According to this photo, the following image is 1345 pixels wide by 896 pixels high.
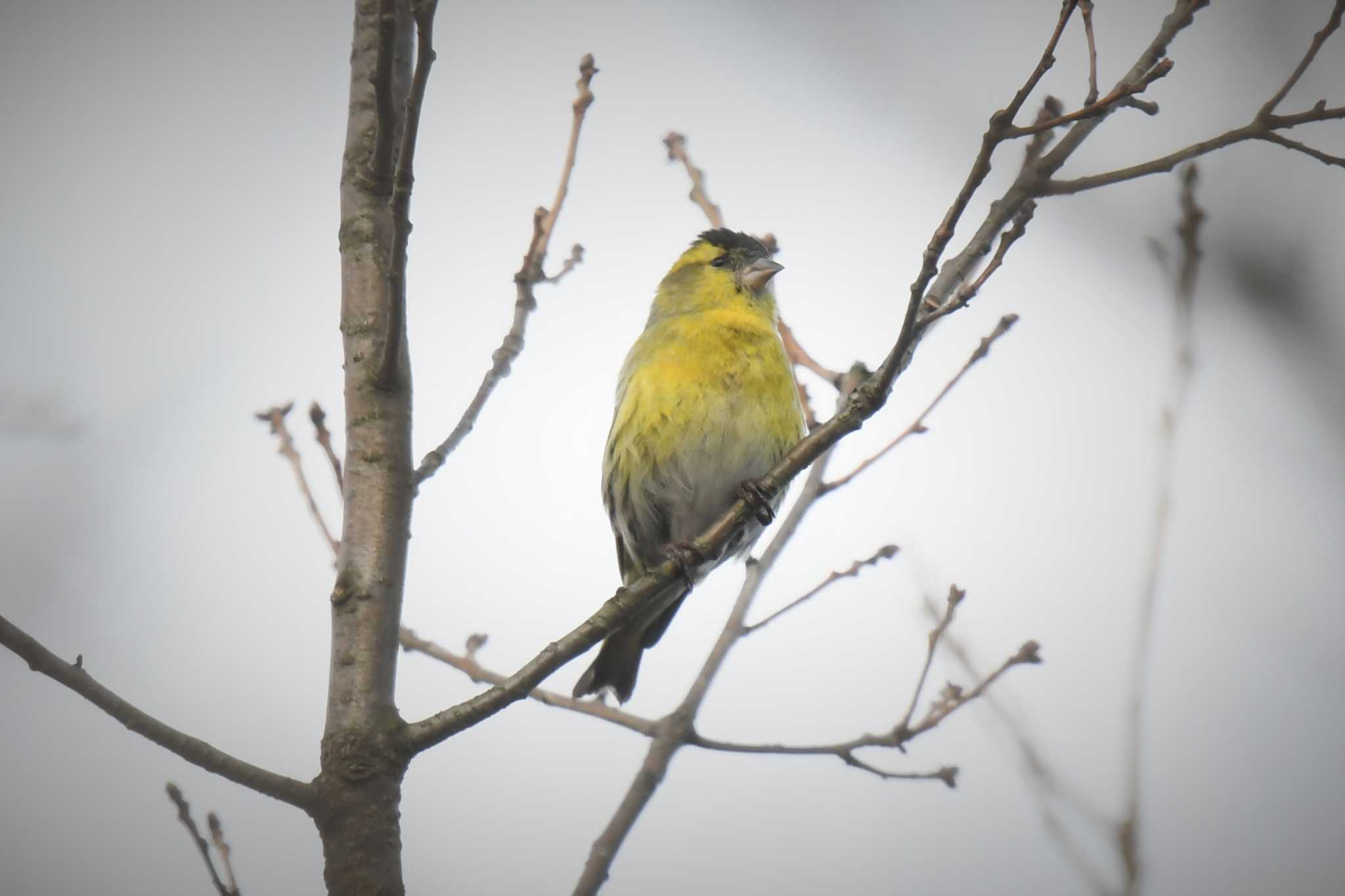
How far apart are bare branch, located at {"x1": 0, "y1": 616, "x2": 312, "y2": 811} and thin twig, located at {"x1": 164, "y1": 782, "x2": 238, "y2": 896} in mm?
183

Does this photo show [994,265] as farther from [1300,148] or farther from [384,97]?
[384,97]

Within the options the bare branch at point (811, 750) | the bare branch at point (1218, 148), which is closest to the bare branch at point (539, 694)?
the bare branch at point (811, 750)

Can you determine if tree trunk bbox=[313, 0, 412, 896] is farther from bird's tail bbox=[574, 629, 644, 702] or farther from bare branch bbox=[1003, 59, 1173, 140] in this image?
bird's tail bbox=[574, 629, 644, 702]

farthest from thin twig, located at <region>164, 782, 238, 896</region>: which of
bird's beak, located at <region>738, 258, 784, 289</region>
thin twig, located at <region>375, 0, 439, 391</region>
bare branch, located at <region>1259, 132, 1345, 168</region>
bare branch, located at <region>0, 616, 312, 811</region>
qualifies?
bird's beak, located at <region>738, 258, 784, 289</region>

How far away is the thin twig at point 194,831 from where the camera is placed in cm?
228

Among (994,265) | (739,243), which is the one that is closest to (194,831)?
(994,265)

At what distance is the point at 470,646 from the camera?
3990 millimetres

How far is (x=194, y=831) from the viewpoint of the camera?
8.17 feet

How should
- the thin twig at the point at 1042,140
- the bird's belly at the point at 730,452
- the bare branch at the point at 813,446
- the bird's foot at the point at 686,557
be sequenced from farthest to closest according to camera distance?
the bird's belly at the point at 730,452
the bird's foot at the point at 686,557
the thin twig at the point at 1042,140
the bare branch at the point at 813,446

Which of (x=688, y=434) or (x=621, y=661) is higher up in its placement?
(x=688, y=434)

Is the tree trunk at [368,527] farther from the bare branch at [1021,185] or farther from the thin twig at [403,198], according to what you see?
the bare branch at [1021,185]

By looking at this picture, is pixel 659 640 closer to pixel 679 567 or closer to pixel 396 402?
pixel 679 567

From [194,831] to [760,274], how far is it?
3.45 meters

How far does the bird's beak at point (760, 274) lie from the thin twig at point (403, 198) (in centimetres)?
262
